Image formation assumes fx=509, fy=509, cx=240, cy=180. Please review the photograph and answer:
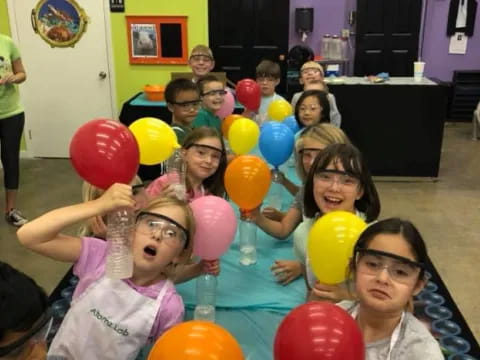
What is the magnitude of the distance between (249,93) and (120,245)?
7.40ft

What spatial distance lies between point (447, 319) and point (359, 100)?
3.07m

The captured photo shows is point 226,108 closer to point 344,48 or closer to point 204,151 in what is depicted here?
point 204,151

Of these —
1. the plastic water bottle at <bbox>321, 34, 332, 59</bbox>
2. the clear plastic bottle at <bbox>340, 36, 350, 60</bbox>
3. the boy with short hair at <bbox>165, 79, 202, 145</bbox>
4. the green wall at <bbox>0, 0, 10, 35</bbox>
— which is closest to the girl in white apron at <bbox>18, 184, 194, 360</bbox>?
the boy with short hair at <bbox>165, 79, 202, 145</bbox>

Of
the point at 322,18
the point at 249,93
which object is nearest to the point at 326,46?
the point at 322,18

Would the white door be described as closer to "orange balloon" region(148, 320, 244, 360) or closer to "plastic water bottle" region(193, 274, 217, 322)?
"plastic water bottle" region(193, 274, 217, 322)

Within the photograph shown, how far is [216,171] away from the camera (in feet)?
7.27

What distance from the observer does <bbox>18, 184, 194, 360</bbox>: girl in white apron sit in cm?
138

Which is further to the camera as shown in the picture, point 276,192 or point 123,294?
point 276,192

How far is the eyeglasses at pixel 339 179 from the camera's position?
172 cm

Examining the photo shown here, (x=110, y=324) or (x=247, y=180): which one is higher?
(x=247, y=180)

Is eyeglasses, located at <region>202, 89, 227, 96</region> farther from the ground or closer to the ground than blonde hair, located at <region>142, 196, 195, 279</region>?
farther from the ground

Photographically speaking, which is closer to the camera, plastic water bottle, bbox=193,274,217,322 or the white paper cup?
plastic water bottle, bbox=193,274,217,322

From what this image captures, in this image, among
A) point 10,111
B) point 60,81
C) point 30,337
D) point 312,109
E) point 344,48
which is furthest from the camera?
point 344,48

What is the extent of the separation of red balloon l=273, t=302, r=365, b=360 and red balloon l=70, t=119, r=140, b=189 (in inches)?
27.9
